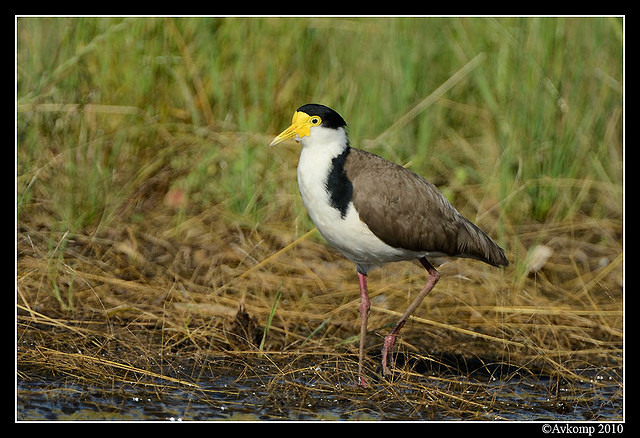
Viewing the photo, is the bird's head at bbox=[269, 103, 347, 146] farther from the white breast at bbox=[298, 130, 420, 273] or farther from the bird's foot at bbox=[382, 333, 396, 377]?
the bird's foot at bbox=[382, 333, 396, 377]

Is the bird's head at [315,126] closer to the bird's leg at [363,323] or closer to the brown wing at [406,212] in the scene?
the brown wing at [406,212]

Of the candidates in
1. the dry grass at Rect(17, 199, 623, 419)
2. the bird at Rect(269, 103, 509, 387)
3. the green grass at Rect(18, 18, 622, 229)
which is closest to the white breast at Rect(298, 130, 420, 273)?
the bird at Rect(269, 103, 509, 387)

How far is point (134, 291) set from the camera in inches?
265

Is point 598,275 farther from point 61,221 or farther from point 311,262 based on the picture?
point 61,221

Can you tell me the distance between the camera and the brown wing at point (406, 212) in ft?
18.4

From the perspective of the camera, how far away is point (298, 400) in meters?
5.43

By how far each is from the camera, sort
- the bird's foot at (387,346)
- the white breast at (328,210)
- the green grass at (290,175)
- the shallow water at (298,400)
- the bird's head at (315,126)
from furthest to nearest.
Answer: the green grass at (290,175) → the bird's foot at (387,346) → the bird's head at (315,126) → the white breast at (328,210) → the shallow water at (298,400)

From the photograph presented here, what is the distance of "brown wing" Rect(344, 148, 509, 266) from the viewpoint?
561 cm

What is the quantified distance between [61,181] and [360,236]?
292 cm

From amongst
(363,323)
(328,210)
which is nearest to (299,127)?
(328,210)

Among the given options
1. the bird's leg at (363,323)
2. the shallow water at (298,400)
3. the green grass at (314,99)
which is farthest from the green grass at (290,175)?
the shallow water at (298,400)

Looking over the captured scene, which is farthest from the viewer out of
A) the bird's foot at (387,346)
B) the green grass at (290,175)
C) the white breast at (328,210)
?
the green grass at (290,175)

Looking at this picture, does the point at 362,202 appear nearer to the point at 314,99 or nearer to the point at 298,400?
the point at 298,400

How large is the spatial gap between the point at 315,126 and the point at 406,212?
29.6 inches
